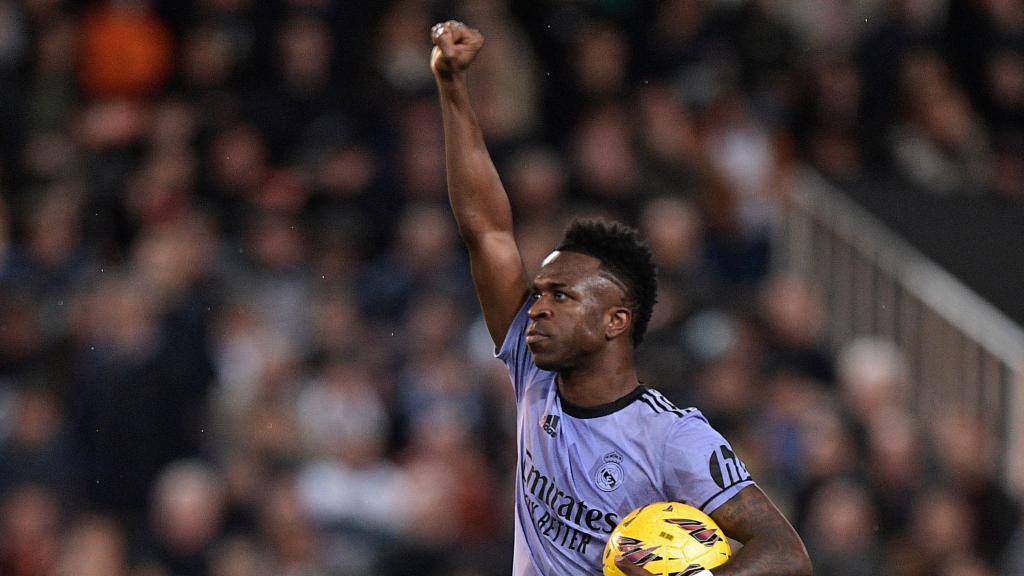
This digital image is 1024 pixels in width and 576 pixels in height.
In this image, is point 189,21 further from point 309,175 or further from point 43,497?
point 43,497

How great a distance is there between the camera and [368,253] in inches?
447

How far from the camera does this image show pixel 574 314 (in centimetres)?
544

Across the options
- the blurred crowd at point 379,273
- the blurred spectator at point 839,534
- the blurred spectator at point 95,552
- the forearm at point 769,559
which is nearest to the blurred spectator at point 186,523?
the blurred crowd at point 379,273

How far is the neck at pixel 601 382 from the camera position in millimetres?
5520

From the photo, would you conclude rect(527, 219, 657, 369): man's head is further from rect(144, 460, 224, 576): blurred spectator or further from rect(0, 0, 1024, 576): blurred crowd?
rect(144, 460, 224, 576): blurred spectator

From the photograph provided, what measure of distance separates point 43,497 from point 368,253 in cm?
256

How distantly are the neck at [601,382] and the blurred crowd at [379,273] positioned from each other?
182 inches

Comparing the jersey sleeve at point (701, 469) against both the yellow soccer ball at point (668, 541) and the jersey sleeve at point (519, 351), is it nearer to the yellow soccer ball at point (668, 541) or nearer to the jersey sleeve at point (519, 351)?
the yellow soccer ball at point (668, 541)

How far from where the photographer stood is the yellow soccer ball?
16.3 feet

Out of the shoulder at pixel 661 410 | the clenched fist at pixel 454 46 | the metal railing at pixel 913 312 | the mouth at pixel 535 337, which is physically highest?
the clenched fist at pixel 454 46

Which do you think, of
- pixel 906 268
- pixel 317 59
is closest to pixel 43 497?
pixel 317 59

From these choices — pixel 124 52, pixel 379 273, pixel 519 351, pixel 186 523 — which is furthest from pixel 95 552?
pixel 519 351

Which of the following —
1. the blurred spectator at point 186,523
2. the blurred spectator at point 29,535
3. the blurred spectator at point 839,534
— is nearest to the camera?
the blurred spectator at point 186,523

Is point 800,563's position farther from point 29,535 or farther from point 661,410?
point 29,535
